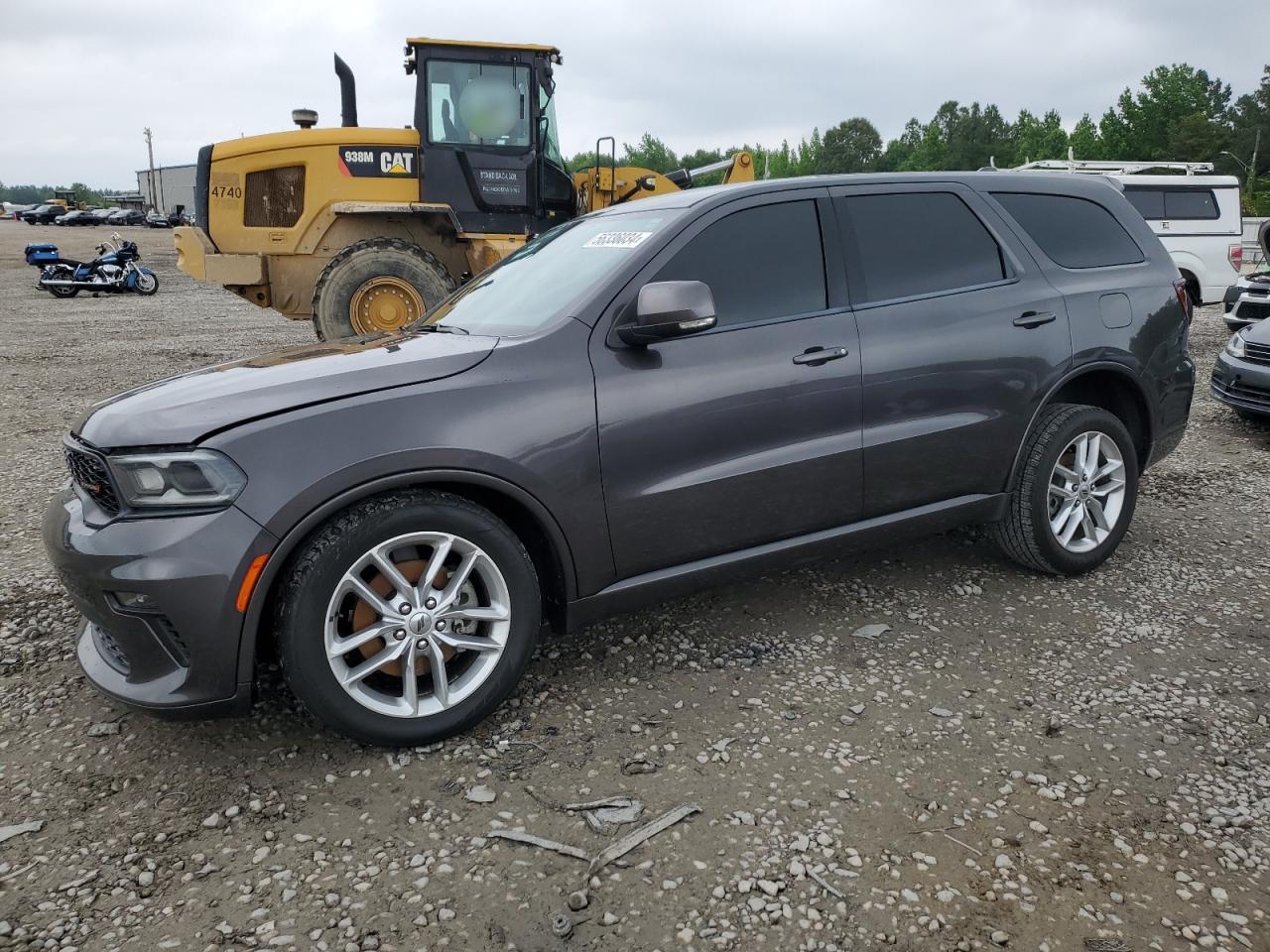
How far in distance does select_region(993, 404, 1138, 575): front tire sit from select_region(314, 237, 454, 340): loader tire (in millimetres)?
5937

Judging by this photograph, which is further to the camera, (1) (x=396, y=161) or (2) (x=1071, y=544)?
(1) (x=396, y=161)

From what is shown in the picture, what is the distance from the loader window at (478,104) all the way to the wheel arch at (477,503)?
6986 mm

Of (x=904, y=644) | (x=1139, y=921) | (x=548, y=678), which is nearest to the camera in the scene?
(x=1139, y=921)

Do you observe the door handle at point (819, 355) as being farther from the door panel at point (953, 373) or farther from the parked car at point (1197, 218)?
the parked car at point (1197, 218)

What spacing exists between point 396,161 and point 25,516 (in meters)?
5.24

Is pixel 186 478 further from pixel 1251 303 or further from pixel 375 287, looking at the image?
pixel 1251 303

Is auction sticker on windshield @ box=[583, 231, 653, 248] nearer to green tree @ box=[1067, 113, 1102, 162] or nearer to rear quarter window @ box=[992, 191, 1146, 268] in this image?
rear quarter window @ box=[992, 191, 1146, 268]

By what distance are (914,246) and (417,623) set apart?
2524 mm

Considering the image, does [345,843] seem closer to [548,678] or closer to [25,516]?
[548,678]

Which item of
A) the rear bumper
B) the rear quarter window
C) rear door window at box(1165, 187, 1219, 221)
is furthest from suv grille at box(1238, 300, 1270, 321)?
the rear bumper

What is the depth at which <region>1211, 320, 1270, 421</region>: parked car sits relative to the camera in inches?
280

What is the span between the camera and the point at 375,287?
8570 mm

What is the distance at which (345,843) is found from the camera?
8.28ft

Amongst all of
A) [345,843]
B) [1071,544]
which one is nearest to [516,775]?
[345,843]
